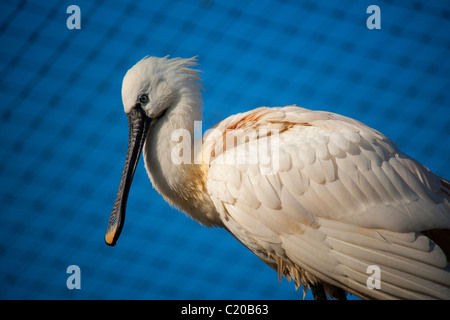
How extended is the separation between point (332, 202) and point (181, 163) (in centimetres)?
83

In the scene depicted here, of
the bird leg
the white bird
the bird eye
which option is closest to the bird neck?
the white bird

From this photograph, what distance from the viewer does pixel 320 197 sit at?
2.57 metres

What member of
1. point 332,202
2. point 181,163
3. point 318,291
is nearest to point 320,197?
point 332,202

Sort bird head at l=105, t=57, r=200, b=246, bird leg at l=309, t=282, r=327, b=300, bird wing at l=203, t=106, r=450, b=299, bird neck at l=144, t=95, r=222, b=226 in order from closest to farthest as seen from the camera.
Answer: bird wing at l=203, t=106, r=450, b=299 < bird leg at l=309, t=282, r=327, b=300 < bird neck at l=144, t=95, r=222, b=226 < bird head at l=105, t=57, r=200, b=246

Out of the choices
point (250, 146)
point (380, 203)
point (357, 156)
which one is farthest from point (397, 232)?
point (250, 146)

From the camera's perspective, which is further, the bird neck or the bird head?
the bird head

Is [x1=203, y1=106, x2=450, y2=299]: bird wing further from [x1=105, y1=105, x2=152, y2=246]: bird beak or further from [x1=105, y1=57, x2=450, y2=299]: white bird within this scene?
[x1=105, y1=105, x2=152, y2=246]: bird beak

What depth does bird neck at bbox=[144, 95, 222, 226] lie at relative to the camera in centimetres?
296

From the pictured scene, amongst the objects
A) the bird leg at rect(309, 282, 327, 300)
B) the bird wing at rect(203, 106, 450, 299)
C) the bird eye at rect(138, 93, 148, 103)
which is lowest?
the bird leg at rect(309, 282, 327, 300)

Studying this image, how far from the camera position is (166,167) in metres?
2.98

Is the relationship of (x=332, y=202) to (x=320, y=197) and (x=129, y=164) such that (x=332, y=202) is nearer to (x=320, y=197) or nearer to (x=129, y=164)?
(x=320, y=197)

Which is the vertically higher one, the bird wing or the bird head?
the bird head

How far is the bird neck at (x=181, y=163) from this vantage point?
2961 mm
